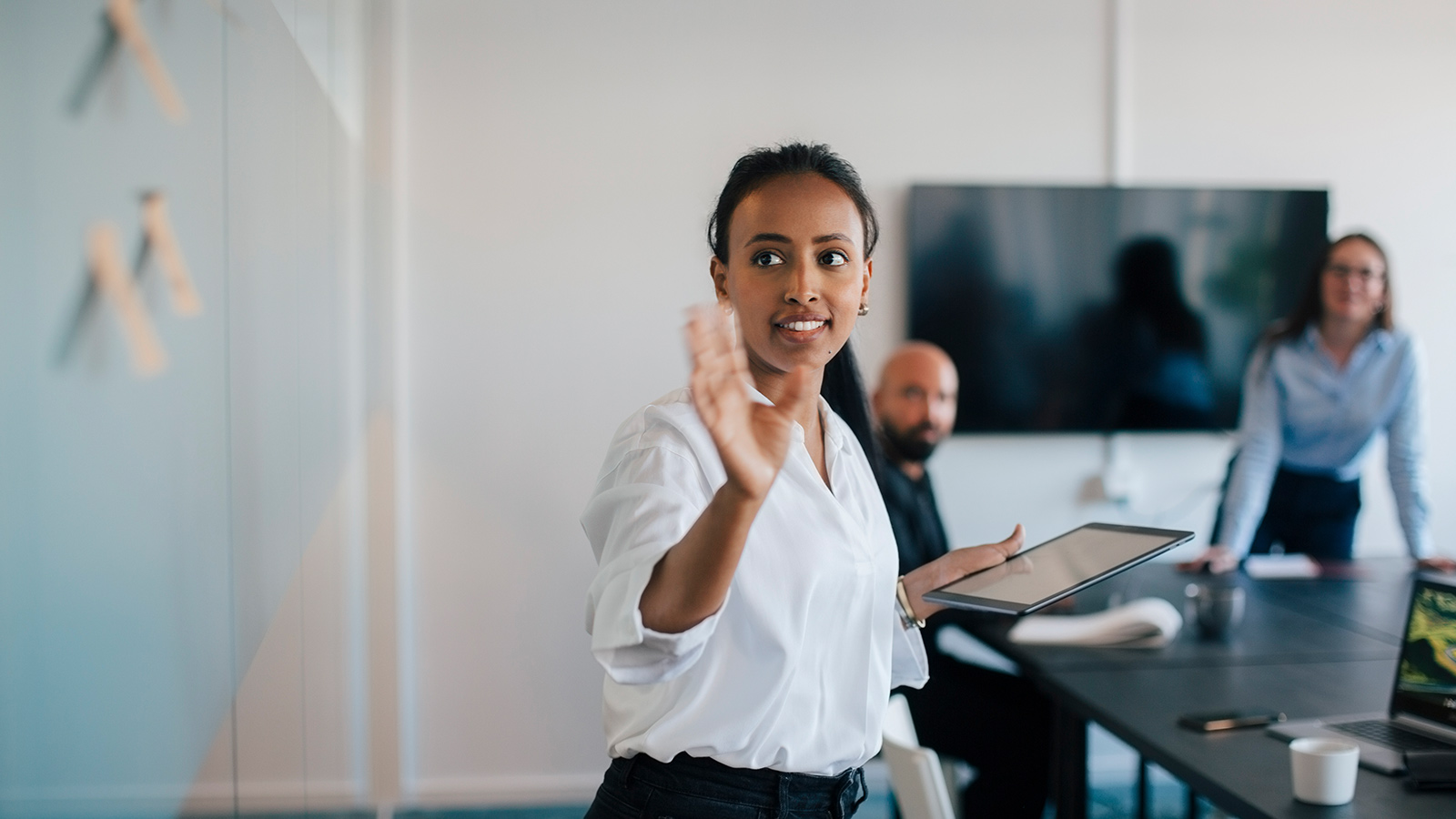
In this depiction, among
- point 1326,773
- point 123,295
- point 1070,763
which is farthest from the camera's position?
point 1070,763

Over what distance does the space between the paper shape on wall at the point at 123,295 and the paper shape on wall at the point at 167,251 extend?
3 cm

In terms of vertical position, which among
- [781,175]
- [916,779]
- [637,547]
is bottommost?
[916,779]

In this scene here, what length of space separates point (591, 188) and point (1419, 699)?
2.72 metres

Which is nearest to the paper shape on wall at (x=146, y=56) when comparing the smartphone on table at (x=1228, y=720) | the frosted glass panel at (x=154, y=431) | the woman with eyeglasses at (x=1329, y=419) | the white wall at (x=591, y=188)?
the frosted glass panel at (x=154, y=431)

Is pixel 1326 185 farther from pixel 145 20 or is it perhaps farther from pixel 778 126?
pixel 145 20

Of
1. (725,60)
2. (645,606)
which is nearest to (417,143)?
(725,60)

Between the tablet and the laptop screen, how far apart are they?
80 centimetres

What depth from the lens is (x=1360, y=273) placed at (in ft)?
10.1

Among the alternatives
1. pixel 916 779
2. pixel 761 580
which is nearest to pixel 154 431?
pixel 761 580

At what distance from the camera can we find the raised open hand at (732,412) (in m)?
0.83

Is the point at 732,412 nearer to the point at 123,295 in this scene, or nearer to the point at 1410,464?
the point at 123,295

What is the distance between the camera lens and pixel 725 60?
3.69m

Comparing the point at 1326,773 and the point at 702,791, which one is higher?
the point at 702,791

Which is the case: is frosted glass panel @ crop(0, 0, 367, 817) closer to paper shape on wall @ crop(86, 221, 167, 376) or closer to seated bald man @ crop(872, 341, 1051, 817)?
paper shape on wall @ crop(86, 221, 167, 376)
